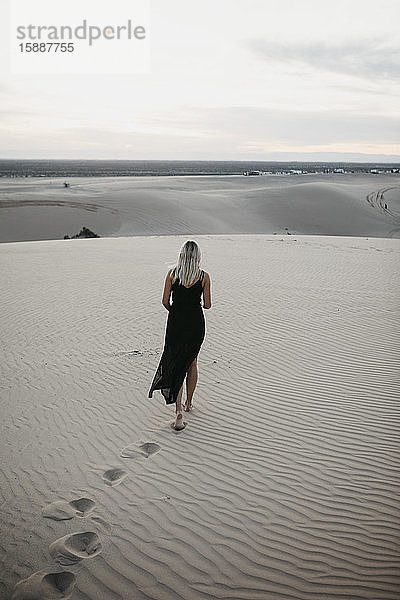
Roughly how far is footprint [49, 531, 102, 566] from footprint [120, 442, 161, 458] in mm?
1230

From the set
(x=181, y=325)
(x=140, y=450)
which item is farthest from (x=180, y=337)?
(x=140, y=450)

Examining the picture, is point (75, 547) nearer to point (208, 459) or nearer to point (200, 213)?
point (208, 459)

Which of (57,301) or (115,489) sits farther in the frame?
(57,301)

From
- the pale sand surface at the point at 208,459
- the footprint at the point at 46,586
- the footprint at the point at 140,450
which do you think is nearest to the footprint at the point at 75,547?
the pale sand surface at the point at 208,459

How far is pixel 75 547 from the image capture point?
398cm

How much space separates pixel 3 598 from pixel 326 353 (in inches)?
235

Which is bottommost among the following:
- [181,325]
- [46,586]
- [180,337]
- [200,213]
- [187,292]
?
[46,586]

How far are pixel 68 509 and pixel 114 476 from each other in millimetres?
578

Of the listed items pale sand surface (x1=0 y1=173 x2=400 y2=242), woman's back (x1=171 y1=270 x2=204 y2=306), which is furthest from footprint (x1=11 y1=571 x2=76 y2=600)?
pale sand surface (x1=0 y1=173 x2=400 y2=242)

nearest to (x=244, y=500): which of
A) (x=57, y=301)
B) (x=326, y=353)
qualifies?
(x=326, y=353)

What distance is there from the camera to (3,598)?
3.53 m

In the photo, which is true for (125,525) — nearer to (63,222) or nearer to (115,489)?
(115,489)

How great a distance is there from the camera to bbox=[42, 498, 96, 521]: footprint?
4352 mm

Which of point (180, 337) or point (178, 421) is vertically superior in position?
point (180, 337)
